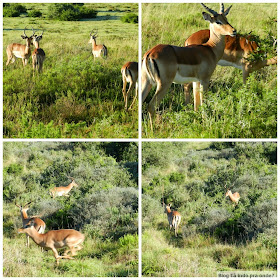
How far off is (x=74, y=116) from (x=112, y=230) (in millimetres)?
1816

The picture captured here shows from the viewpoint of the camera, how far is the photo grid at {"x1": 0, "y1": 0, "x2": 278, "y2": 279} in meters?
7.12

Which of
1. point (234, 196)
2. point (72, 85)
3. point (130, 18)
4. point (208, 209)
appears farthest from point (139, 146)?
point (130, 18)

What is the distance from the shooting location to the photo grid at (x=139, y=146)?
23.4ft

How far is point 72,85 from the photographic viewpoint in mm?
8516

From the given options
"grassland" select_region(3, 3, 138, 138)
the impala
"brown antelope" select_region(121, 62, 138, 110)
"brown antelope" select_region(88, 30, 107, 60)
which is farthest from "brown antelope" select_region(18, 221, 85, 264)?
the impala

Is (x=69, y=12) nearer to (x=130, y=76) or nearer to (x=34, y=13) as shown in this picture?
(x=34, y=13)

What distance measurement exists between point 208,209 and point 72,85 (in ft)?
9.82

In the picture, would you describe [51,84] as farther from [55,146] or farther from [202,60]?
[202,60]

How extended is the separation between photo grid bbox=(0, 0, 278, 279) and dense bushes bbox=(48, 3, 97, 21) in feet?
0.09

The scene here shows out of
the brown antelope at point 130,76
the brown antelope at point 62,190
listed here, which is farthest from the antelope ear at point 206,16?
the brown antelope at point 62,190

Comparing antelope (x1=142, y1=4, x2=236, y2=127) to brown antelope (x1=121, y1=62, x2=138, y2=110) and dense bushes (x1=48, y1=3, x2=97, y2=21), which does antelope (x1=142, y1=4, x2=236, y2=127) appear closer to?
brown antelope (x1=121, y1=62, x2=138, y2=110)

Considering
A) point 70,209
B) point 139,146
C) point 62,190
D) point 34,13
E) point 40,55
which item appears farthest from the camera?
point 34,13

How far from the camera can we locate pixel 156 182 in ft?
26.6

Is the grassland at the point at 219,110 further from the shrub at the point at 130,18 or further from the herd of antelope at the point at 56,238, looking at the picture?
the herd of antelope at the point at 56,238
